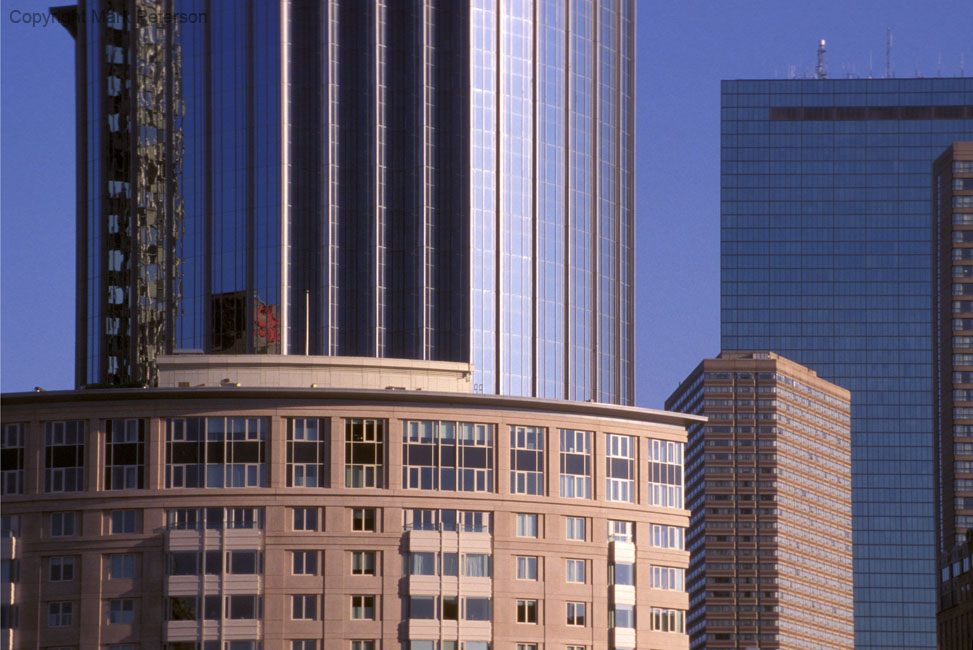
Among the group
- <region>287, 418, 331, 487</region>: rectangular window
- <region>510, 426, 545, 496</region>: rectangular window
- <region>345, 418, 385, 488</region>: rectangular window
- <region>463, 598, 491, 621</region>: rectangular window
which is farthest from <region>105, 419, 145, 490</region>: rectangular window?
<region>510, 426, 545, 496</region>: rectangular window

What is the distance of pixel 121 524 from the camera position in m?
173

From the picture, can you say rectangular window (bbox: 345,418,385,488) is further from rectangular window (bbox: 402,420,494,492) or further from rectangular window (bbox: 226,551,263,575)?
rectangular window (bbox: 226,551,263,575)

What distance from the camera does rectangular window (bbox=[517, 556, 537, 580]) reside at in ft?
578

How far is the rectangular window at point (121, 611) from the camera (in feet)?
559

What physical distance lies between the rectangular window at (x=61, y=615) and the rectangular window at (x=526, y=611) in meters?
37.2

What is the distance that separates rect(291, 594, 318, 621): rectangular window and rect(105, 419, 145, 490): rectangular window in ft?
54.2

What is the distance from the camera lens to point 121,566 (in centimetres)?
17175

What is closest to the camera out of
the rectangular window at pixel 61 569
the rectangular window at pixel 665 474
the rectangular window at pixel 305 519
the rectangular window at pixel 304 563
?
the rectangular window at pixel 61 569

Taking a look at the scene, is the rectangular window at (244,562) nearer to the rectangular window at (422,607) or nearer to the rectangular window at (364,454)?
the rectangular window at (364,454)

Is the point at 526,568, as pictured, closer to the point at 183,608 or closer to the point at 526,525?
the point at 526,525

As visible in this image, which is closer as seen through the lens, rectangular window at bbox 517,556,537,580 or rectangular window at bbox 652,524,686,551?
rectangular window at bbox 517,556,537,580

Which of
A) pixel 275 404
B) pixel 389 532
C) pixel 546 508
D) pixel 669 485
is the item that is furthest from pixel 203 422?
pixel 669 485

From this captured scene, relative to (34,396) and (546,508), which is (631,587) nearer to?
(546,508)

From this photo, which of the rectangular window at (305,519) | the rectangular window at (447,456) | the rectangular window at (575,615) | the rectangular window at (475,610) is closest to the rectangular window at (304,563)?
the rectangular window at (305,519)
